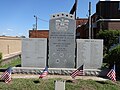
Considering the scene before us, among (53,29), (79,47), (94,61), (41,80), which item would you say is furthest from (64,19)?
(41,80)

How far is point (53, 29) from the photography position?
12617 millimetres

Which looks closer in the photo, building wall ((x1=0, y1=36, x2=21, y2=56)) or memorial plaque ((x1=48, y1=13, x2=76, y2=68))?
memorial plaque ((x1=48, y1=13, x2=76, y2=68))

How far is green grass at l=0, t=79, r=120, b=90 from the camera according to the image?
30.4 ft

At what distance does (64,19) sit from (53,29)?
0.70 meters

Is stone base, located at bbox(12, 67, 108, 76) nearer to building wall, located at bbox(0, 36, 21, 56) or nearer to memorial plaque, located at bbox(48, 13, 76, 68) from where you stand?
memorial plaque, located at bbox(48, 13, 76, 68)

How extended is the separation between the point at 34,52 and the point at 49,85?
3563 mm

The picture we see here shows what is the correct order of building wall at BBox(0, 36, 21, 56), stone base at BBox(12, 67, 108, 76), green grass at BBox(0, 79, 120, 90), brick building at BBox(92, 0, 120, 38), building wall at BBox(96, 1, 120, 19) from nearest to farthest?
green grass at BBox(0, 79, 120, 90), stone base at BBox(12, 67, 108, 76), building wall at BBox(0, 36, 21, 56), brick building at BBox(92, 0, 120, 38), building wall at BBox(96, 1, 120, 19)

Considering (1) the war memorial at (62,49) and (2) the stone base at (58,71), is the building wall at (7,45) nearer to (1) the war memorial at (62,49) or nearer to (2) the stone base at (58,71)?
(1) the war memorial at (62,49)

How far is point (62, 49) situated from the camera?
1264 cm

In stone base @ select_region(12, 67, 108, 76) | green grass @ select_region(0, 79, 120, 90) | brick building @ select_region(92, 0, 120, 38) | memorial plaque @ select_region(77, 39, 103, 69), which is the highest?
brick building @ select_region(92, 0, 120, 38)

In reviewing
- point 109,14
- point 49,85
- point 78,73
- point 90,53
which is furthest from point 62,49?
point 109,14

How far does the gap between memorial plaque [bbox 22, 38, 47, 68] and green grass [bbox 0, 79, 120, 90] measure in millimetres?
2647

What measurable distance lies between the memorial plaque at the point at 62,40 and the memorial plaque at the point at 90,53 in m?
0.33

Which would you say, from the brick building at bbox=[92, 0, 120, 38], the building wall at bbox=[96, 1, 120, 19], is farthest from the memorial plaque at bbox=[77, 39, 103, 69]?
the building wall at bbox=[96, 1, 120, 19]
